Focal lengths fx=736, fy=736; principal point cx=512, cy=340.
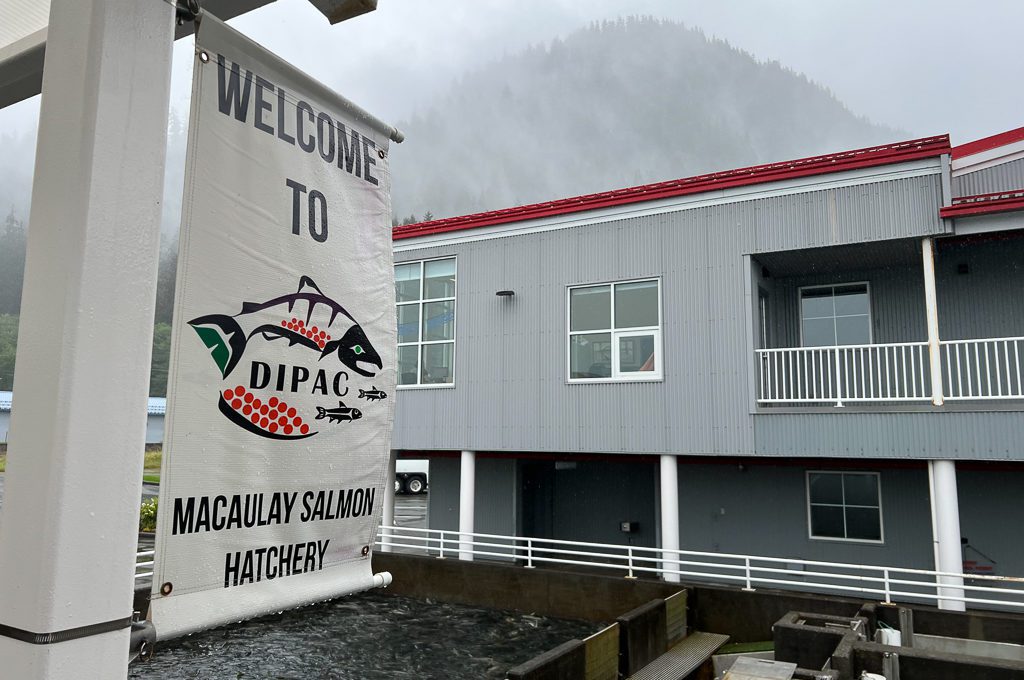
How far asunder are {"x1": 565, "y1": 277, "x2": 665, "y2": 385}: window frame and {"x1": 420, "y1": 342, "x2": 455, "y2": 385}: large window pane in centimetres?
250

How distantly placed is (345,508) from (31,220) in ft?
4.92

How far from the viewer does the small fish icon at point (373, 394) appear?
9.30ft

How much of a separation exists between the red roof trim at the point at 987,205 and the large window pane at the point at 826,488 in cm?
471

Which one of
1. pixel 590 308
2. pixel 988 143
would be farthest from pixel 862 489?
pixel 988 143

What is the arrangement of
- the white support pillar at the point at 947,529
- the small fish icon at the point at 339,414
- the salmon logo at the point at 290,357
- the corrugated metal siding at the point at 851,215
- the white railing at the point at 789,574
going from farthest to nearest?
Answer: the corrugated metal siding at the point at 851,215
the white railing at the point at 789,574
the white support pillar at the point at 947,529
the small fish icon at the point at 339,414
the salmon logo at the point at 290,357

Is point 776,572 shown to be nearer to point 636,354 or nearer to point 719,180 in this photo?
point 636,354

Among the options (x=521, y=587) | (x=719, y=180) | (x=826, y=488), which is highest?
(x=719, y=180)

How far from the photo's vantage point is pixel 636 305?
41.5ft

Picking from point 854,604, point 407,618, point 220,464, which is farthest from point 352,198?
point 407,618

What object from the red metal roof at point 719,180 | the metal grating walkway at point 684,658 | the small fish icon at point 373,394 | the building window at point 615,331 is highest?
the red metal roof at point 719,180

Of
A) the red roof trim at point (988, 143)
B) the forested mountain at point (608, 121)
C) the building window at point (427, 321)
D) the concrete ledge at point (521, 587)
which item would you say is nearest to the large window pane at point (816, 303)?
the red roof trim at point (988, 143)

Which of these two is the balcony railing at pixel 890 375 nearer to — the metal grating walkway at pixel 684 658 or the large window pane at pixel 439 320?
the metal grating walkway at pixel 684 658

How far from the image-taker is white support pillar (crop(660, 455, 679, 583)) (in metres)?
11.7

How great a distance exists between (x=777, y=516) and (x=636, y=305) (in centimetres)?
438
